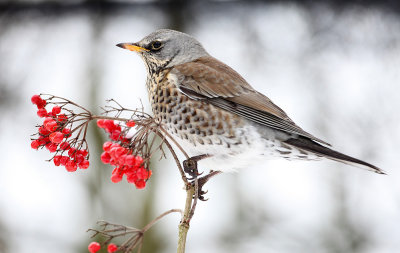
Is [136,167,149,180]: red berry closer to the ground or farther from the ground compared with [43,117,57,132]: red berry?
closer to the ground

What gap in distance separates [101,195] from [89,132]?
877 millimetres

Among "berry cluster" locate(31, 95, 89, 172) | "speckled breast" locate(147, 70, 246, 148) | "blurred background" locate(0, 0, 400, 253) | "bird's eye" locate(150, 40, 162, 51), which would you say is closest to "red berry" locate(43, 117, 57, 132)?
"berry cluster" locate(31, 95, 89, 172)

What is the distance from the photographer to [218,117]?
2963 millimetres

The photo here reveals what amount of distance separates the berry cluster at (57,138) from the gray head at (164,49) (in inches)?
40.9

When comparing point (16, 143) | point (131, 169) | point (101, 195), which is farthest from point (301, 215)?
point (131, 169)

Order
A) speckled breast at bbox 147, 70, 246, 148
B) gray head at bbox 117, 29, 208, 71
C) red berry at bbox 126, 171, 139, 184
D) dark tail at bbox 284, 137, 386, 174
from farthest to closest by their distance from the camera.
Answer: gray head at bbox 117, 29, 208, 71 → speckled breast at bbox 147, 70, 246, 148 → dark tail at bbox 284, 137, 386, 174 → red berry at bbox 126, 171, 139, 184

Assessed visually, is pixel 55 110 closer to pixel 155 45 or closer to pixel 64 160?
pixel 64 160

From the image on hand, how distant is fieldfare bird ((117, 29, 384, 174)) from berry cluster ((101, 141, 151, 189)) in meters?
0.70

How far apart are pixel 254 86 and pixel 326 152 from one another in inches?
143

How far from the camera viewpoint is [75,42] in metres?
7.36

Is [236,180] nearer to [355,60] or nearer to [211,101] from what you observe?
[355,60]

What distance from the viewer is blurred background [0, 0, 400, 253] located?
5.81m

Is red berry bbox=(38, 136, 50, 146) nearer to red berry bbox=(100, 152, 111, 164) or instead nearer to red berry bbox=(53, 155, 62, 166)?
red berry bbox=(53, 155, 62, 166)

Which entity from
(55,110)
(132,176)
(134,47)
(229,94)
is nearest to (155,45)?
(134,47)
